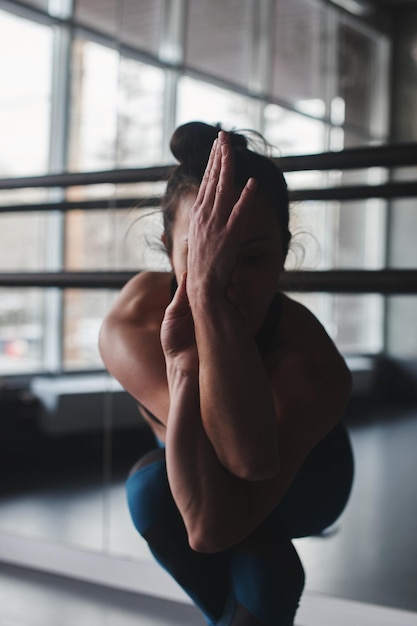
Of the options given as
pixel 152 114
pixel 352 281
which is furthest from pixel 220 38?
pixel 352 281

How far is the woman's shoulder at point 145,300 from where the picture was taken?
43.7 inches

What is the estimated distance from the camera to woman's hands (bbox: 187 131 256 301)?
775 mm

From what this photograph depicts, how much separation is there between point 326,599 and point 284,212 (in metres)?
1.00

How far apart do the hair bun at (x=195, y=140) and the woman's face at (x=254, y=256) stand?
6 centimetres

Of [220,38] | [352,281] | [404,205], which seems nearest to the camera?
[352,281]

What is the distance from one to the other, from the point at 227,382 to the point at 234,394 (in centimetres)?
2

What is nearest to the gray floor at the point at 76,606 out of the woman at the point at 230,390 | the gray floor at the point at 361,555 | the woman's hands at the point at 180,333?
the gray floor at the point at 361,555

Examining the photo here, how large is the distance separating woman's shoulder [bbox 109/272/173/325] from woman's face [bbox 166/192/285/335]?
0.50 ft

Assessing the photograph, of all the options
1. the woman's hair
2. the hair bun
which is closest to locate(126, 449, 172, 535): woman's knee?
the woman's hair

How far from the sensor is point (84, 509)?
2211mm

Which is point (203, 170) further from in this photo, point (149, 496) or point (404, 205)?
point (404, 205)

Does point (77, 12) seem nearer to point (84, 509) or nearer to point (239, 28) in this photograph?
point (239, 28)

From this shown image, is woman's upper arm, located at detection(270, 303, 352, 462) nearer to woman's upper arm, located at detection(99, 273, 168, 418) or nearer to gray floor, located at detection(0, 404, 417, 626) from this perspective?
woman's upper arm, located at detection(99, 273, 168, 418)

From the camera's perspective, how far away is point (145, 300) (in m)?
1.13
